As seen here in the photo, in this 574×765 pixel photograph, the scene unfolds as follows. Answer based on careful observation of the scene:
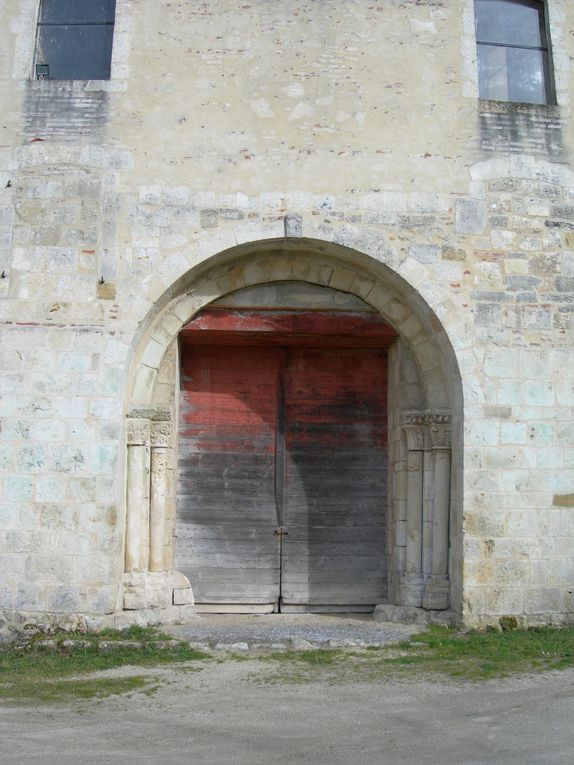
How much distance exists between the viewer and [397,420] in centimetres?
753

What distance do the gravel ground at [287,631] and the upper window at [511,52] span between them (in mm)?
4371

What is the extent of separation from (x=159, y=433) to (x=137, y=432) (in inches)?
9.6

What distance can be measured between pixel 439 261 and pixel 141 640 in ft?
11.6

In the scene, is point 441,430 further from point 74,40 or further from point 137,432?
point 74,40

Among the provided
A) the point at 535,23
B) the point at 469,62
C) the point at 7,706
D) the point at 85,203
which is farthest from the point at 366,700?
the point at 535,23

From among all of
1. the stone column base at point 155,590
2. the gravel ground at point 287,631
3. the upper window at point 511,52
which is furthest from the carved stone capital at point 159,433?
the upper window at point 511,52

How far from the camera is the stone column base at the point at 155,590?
22.1 feet

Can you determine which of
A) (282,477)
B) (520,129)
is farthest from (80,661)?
(520,129)

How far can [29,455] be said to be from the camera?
655 cm

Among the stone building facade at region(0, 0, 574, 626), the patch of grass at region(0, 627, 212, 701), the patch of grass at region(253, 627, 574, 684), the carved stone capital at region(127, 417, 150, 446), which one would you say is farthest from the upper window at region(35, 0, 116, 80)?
the patch of grass at region(253, 627, 574, 684)

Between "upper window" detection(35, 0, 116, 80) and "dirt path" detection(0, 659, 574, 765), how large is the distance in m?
4.79

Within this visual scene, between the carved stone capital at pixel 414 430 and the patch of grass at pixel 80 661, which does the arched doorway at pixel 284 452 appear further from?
the patch of grass at pixel 80 661

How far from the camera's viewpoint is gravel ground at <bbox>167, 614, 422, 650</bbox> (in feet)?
20.4

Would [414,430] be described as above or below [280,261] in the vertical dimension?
below
